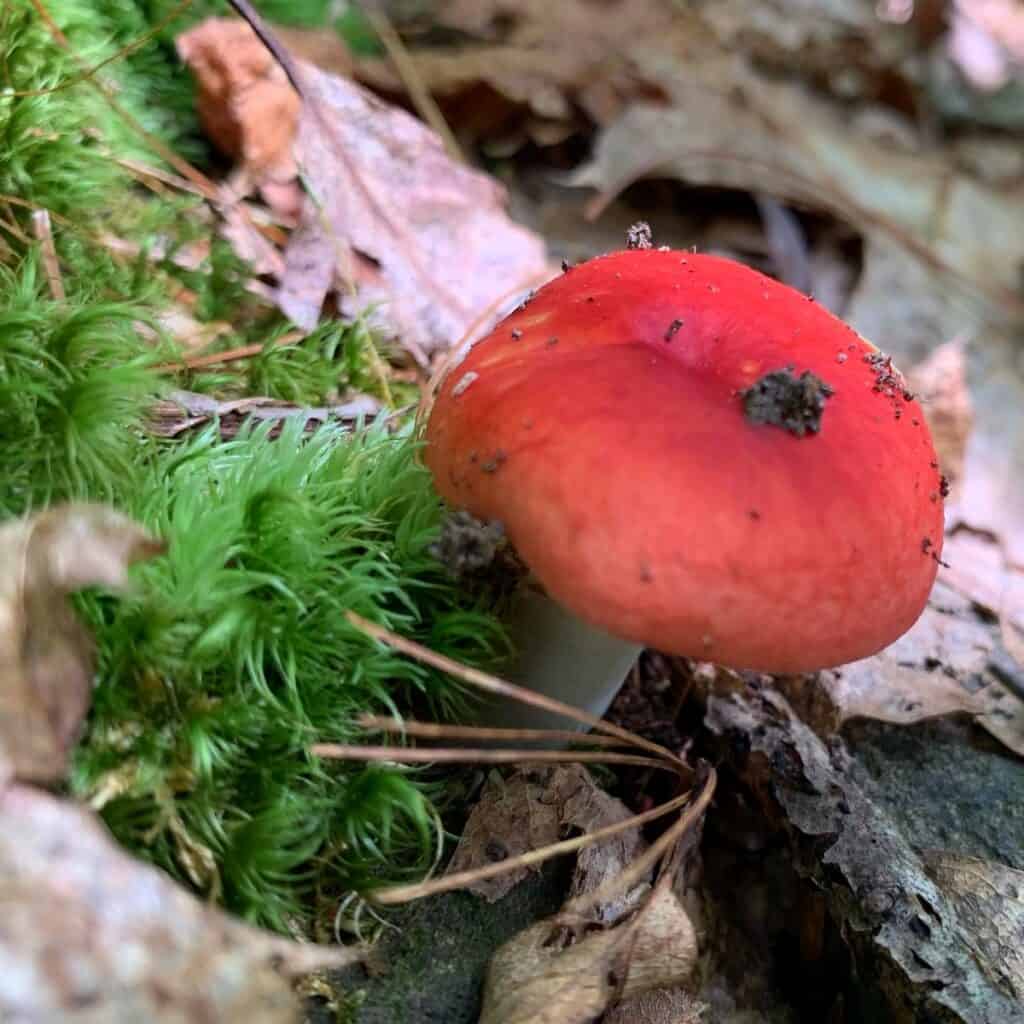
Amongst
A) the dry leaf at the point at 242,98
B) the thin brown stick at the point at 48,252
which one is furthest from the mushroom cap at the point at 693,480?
the dry leaf at the point at 242,98

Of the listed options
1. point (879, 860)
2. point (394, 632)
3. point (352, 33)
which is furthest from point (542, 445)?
point (352, 33)

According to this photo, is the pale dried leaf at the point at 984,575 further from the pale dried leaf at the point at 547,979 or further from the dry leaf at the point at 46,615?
the dry leaf at the point at 46,615

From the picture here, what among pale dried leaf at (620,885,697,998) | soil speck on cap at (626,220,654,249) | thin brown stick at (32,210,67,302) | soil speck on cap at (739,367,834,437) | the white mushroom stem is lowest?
pale dried leaf at (620,885,697,998)

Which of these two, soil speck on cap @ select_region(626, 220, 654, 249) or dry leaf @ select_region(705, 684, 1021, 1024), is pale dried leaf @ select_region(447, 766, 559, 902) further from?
soil speck on cap @ select_region(626, 220, 654, 249)

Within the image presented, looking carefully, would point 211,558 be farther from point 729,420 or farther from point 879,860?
point 879,860

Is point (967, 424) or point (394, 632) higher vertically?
point (394, 632)

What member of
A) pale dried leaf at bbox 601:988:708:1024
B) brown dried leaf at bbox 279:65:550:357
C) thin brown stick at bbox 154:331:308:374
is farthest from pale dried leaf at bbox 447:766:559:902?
brown dried leaf at bbox 279:65:550:357

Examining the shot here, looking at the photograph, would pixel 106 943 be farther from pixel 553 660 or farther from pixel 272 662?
pixel 553 660
